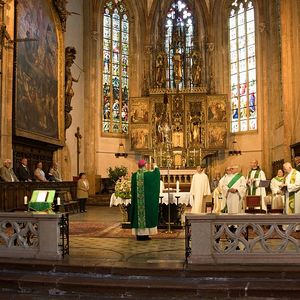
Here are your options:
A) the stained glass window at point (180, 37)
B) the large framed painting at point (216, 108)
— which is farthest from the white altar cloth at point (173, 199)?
the stained glass window at point (180, 37)

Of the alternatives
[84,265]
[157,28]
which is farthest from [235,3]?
[84,265]

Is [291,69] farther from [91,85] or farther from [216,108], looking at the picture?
[91,85]

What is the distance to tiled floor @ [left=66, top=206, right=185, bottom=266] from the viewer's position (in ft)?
24.7

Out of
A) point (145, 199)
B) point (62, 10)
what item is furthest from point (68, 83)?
point (145, 199)

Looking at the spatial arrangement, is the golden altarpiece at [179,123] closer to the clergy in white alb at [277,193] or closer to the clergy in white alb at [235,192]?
the clergy in white alb at [277,193]

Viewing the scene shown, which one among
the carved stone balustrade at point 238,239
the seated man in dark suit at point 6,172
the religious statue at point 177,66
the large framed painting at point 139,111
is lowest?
the carved stone balustrade at point 238,239

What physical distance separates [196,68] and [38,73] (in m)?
11.5

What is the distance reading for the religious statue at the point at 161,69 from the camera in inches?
1083

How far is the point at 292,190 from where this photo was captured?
10883 mm

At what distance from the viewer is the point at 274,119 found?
981 inches

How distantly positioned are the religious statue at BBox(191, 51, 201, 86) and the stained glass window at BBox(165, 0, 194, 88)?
0.61 meters

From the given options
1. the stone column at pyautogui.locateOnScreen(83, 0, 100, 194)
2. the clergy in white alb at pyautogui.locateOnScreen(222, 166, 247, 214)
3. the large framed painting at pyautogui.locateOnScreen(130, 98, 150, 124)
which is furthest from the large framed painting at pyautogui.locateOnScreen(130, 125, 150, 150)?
the clergy in white alb at pyautogui.locateOnScreen(222, 166, 247, 214)

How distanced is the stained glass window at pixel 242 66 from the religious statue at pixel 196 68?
2171 mm

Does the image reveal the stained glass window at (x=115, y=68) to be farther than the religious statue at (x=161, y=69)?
Yes
